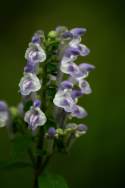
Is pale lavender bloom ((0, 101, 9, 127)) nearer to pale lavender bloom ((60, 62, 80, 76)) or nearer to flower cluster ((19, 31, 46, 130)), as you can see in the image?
flower cluster ((19, 31, 46, 130))

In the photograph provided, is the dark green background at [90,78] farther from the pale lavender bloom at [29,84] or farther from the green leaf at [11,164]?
the pale lavender bloom at [29,84]

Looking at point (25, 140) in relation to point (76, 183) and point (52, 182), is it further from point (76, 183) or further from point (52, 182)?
point (76, 183)

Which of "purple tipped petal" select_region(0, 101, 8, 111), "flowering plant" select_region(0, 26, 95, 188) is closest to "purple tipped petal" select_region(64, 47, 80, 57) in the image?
"flowering plant" select_region(0, 26, 95, 188)

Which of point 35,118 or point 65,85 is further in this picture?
point 65,85

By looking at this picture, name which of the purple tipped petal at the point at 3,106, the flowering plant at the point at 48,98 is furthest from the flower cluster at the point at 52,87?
the purple tipped petal at the point at 3,106

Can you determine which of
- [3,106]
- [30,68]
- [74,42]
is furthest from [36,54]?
[3,106]

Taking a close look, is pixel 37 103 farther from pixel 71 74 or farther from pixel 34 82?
pixel 71 74
